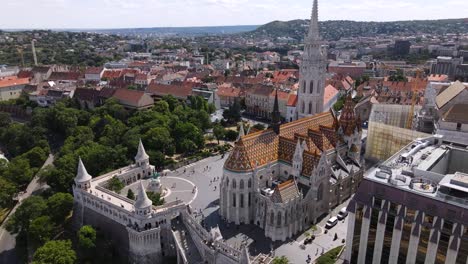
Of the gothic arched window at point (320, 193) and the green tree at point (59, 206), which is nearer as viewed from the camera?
the gothic arched window at point (320, 193)

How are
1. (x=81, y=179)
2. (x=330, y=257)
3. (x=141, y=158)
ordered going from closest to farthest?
(x=330, y=257)
(x=81, y=179)
(x=141, y=158)

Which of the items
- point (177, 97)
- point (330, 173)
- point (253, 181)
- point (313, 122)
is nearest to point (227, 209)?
point (253, 181)

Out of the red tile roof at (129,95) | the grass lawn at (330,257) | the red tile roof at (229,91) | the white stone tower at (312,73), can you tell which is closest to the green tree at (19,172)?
Answer: the red tile roof at (129,95)

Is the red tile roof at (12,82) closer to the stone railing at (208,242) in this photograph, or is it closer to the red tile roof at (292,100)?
the red tile roof at (292,100)

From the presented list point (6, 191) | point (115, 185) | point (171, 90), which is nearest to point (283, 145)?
point (115, 185)

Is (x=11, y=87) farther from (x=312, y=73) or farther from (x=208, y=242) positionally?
(x=208, y=242)

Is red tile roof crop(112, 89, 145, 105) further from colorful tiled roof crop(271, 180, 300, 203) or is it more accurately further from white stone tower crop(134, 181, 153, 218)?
colorful tiled roof crop(271, 180, 300, 203)

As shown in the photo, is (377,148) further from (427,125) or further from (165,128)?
(165,128)
